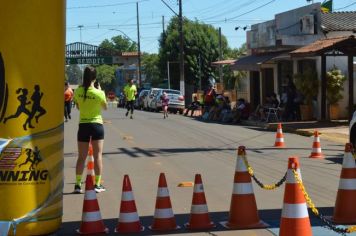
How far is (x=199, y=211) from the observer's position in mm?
7160

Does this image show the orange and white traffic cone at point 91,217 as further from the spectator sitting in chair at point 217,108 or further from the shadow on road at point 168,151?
the spectator sitting in chair at point 217,108

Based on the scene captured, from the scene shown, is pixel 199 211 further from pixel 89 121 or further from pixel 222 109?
pixel 222 109

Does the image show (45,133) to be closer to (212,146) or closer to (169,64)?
(212,146)

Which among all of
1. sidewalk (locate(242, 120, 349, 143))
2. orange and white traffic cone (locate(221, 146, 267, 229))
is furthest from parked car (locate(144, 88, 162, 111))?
orange and white traffic cone (locate(221, 146, 267, 229))

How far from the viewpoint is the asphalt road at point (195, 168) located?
8.27m

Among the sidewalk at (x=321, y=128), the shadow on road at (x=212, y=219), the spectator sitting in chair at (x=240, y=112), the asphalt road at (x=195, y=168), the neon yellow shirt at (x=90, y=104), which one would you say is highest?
the neon yellow shirt at (x=90, y=104)

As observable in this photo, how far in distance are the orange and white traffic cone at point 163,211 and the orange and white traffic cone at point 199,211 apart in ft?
0.77

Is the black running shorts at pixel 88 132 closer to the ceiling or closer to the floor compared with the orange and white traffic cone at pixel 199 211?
closer to the ceiling

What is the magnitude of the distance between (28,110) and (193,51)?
6329cm

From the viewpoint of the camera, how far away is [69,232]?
284 inches

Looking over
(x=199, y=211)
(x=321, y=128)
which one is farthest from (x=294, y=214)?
(x=321, y=128)

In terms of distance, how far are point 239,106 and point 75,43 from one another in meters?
67.3

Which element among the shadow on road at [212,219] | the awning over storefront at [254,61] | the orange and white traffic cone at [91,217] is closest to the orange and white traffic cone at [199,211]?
the shadow on road at [212,219]

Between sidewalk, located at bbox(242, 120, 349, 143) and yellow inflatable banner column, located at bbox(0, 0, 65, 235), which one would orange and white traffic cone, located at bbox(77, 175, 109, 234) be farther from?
sidewalk, located at bbox(242, 120, 349, 143)
